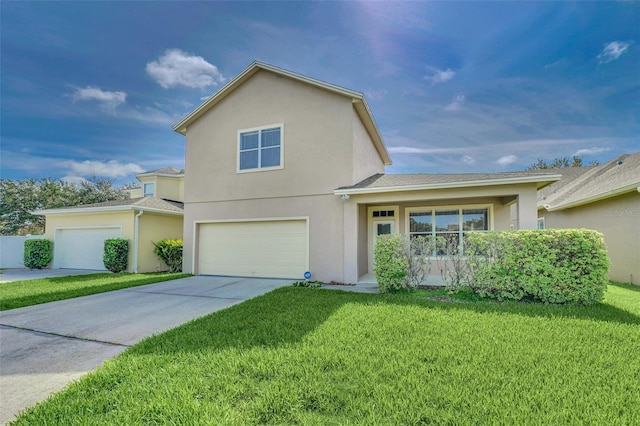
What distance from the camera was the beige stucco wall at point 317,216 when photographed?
9.71 metres

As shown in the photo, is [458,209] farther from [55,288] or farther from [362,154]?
[55,288]

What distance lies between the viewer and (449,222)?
10.9m

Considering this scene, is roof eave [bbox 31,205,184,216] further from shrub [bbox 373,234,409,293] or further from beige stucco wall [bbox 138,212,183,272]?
shrub [bbox 373,234,409,293]

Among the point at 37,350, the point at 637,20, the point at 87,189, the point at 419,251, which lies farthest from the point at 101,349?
the point at 87,189

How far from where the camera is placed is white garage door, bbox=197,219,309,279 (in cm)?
1044

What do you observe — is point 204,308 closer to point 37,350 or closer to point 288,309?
point 288,309

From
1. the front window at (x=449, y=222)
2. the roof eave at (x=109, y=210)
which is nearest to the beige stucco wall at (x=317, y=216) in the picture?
the front window at (x=449, y=222)

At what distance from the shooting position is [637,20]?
10.5 m

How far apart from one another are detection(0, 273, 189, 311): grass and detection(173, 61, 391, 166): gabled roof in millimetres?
6449

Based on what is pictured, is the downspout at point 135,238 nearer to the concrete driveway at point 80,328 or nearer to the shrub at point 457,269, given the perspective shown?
the concrete driveway at point 80,328

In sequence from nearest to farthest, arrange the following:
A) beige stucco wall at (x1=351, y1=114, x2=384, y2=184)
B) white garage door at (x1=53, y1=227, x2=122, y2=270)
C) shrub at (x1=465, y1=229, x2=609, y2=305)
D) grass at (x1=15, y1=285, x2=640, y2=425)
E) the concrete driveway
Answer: grass at (x1=15, y1=285, x2=640, y2=425), the concrete driveway, shrub at (x1=465, y1=229, x2=609, y2=305), beige stucco wall at (x1=351, y1=114, x2=384, y2=184), white garage door at (x1=53, y1=227, x2=122, y2=270)

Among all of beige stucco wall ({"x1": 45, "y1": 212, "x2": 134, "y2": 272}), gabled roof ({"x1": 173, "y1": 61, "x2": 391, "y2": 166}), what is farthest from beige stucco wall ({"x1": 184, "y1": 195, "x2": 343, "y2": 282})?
beige stucco wall ({"x1": 45, "y1": 212, "x2": 134, "y2": 272})

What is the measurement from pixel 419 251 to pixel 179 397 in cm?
648

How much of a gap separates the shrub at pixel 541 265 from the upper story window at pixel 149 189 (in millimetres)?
18568
